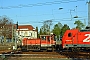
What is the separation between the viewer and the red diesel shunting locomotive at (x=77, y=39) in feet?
88.1

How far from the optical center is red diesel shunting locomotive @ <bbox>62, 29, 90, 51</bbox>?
88.1 feet

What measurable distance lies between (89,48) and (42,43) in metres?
7.93

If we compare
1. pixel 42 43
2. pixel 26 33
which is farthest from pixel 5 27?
pixel 42 43

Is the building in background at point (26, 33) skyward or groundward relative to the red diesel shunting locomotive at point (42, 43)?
Answer: skyward

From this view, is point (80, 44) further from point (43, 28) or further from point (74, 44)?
point (43, 28)

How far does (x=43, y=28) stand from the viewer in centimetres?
7281

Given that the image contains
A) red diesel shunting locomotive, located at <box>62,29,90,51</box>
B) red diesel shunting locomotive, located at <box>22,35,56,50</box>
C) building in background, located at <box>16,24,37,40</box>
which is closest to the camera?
red diesel shunting locomotive, located at <box>62,29,90,51</box>

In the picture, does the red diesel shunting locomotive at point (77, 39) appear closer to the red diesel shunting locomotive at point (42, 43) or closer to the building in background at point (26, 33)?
the red diesel shunting locomotive at point (42, 43)

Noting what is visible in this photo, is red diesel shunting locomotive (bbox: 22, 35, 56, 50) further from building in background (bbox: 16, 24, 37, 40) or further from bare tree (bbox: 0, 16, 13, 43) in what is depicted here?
bare tree (bbox: 0, 16, 13, 43)

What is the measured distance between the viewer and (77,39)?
27578 mm

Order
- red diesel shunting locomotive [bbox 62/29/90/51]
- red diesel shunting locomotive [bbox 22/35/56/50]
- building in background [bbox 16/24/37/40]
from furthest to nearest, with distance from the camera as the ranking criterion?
building in background [bbox 16/24/37/40], red diesel shunting locomotive [bbox 22/35/56/50], red diesel shunting locomotive [bbox 62/29/90/51]

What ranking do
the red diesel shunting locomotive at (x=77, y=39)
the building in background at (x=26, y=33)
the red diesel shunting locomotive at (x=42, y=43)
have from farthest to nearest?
1. the building in background at (x=26, y=33)
2. the red diesel shunting locomotive at (x=42, y=43)
3. the red diesel shunting locomotive at (x=77, y=39)

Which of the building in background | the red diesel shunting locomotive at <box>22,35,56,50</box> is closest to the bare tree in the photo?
the building in background

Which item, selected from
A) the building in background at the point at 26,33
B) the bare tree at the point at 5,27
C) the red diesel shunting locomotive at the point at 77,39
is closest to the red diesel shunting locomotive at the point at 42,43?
the red diesel shunting locomotive at the point at 77,39
